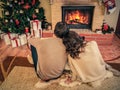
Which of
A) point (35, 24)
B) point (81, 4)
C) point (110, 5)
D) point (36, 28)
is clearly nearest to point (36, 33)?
point (36, 28)

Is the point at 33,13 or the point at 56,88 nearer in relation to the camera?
the point at 56,88

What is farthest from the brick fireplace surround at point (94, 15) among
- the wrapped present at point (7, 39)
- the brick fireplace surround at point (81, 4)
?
the wrapped present at point (7, 39)

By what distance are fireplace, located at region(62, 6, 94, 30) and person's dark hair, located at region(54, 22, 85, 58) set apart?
1525 mm

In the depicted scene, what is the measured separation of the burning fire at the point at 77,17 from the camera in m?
3.19

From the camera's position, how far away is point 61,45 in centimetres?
172

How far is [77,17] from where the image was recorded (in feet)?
10.6

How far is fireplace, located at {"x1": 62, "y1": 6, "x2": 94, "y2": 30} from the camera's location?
3076mm

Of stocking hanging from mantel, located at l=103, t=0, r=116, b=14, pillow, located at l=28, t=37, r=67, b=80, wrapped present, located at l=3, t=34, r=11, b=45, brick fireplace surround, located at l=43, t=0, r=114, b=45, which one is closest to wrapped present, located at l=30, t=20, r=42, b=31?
brick fireplace surround, located at l=43, t=0, r=114, b=45

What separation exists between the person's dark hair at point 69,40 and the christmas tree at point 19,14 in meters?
1.53

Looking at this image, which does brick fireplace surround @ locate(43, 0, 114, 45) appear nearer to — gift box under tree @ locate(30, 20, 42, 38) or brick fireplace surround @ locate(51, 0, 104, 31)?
brick fireplace surround @ locate(51, 0, 104, 31)

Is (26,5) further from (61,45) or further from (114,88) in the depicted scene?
(114,88)

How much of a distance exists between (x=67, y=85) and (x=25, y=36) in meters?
1.73

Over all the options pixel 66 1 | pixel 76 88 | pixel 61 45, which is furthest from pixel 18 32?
pixel 76 88

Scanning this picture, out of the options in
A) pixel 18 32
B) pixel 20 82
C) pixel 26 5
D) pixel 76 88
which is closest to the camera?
pixel 76 88
